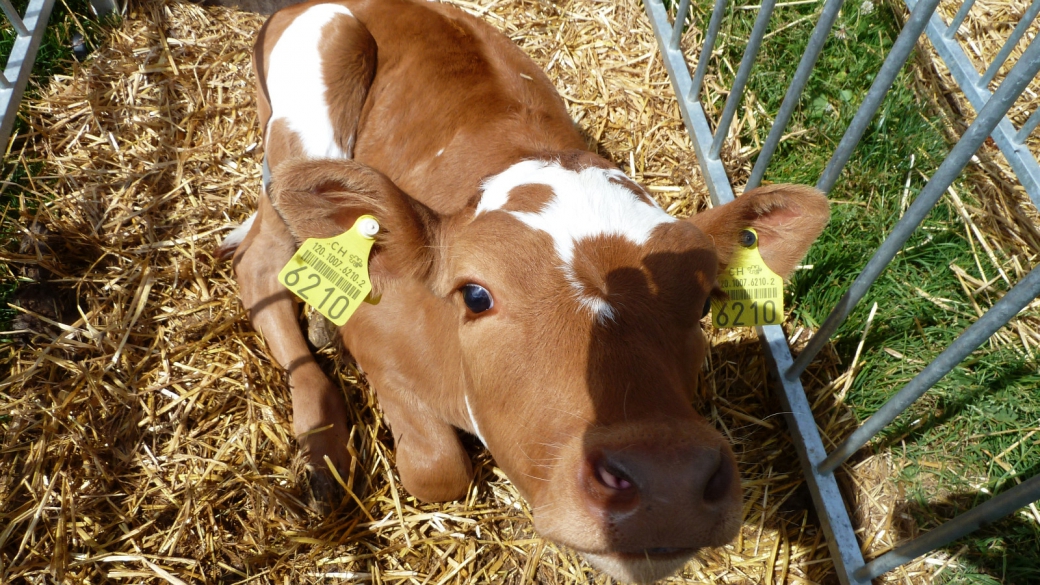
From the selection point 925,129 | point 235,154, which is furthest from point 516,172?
point 925,129

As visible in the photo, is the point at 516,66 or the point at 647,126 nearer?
the point at 516,66

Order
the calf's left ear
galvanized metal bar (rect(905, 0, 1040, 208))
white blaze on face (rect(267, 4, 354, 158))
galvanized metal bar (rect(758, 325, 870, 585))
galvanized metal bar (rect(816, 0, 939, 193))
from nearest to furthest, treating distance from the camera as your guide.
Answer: galvanized metal bar (rect(816, 0, 939, 193)) → the calf's left ear → galvanized metal bar (rect(758, 325, 870, 585)) → galvanized metal bar (rect(905, 0, 1040, 208)) → white blaze on face (rect(267, 4, 354, 158))

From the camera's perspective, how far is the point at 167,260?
13.4 feet

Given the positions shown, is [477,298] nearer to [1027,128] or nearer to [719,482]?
[719,482]

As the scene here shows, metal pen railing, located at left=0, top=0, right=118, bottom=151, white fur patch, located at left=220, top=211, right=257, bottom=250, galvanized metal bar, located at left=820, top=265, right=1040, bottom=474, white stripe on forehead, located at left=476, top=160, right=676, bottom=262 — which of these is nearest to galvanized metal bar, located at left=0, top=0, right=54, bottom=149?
metal pen railing, located at left=0, top=0, right=118, bottom=151

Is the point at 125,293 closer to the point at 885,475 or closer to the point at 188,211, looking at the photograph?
the point at 188,211

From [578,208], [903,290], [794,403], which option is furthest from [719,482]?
[903,290]

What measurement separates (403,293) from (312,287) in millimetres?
784

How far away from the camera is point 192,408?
11.7 ft

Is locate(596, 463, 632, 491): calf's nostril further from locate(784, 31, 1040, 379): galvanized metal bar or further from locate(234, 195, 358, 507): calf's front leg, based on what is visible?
locate(234, 195, 358, 507): calf's front leg

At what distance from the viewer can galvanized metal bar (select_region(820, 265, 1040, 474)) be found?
2031mm

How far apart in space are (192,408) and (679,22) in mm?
3709

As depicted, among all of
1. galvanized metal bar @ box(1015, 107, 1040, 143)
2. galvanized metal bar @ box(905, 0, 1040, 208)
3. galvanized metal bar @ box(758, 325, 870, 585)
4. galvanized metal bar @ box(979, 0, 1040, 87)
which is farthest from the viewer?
galvanized metal bar @ box(979, 0, 1040, 87)

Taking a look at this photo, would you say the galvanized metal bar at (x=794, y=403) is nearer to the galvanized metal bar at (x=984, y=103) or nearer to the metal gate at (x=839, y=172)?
the metal gate at (x=839, y=172)
